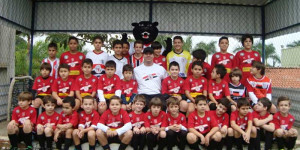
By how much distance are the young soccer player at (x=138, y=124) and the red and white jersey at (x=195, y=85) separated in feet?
2.98

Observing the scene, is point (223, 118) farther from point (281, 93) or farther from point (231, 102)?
point (281, 93)

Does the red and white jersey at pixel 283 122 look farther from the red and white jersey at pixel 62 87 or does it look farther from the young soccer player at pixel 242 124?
the red and white jersey at pixel 62 87

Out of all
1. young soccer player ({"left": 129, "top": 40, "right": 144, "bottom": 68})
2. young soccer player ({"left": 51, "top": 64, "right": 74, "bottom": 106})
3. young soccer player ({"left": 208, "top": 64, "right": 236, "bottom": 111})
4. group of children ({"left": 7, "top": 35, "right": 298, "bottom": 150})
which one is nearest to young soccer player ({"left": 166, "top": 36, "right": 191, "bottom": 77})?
young soccer player ({"left": 129, "top": 40, "right": 144, "bottom": 68})

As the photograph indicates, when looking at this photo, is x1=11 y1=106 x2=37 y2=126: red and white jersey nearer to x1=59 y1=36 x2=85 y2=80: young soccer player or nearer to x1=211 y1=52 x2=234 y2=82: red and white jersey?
x1=59 y1=36 x2=85 y2=80: young soccer player

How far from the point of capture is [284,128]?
4113 millimetres

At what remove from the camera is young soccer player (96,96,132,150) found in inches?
148

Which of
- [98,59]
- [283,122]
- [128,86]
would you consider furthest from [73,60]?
[283,122]

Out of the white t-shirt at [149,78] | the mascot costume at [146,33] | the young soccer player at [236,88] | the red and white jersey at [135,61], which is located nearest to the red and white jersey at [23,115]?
the white t-shirt at [149,78]

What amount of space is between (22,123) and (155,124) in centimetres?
212

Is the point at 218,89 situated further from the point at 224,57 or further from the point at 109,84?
the point at 109,84

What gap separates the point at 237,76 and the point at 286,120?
103 centimetres

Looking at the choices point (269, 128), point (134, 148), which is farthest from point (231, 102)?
point (134, 148)

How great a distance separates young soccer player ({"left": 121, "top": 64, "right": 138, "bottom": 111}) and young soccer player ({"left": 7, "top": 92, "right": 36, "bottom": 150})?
1.49m

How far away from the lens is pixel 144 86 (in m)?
4.61
